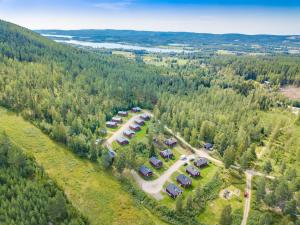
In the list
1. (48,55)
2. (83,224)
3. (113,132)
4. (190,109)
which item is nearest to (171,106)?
(190,109)

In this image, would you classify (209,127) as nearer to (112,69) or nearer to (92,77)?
(92,77)

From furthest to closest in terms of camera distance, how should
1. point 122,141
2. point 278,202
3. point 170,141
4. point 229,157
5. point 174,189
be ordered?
point 170,141 < point 122,141 < point 229,157 < point 174,189 < point 278,202

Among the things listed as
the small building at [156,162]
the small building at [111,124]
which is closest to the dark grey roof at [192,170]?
the small building at [156,162]

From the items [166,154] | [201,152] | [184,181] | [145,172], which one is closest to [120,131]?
[166,154]

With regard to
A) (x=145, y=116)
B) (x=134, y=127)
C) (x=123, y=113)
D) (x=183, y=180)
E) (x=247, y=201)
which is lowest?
(x=247, y=201)

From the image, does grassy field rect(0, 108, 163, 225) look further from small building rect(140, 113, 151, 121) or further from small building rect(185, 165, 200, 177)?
small building rect(140, 113, 151, 121)

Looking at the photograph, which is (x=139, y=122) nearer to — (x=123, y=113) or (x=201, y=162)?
(x=123, y=113)

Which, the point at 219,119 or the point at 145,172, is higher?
the point at 219,119
